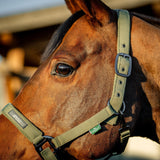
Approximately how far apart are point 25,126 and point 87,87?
1.58 feet

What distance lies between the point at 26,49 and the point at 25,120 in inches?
118

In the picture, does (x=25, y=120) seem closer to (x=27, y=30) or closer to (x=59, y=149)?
(x=59, y=149)

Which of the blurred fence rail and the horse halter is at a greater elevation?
the blurred fence rail

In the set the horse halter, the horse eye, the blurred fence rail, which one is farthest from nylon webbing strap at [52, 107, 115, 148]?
the blurred fence rail

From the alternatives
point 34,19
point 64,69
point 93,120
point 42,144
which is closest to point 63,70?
point 64,69

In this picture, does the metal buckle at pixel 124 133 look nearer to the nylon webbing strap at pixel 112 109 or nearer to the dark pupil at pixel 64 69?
the nylon webbing strap at pixel 112 109

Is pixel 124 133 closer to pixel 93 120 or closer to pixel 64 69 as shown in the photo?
pixel 93 120

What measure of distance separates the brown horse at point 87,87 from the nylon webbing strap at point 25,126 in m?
0.03

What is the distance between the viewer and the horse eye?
1330 mm

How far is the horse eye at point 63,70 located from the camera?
133cm

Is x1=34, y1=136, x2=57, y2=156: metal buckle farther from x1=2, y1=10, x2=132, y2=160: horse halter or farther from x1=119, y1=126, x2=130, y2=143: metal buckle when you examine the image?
x1=119, y1=126, x2=130, y2=143: metal buckle

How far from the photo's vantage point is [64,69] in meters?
1.33

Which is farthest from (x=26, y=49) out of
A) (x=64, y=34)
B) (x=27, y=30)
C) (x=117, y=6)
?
(x=64, y=34)

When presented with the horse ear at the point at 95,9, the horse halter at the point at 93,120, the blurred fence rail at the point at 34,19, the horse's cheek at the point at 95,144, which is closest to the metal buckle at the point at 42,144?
the horse halter at the point at 93,120
